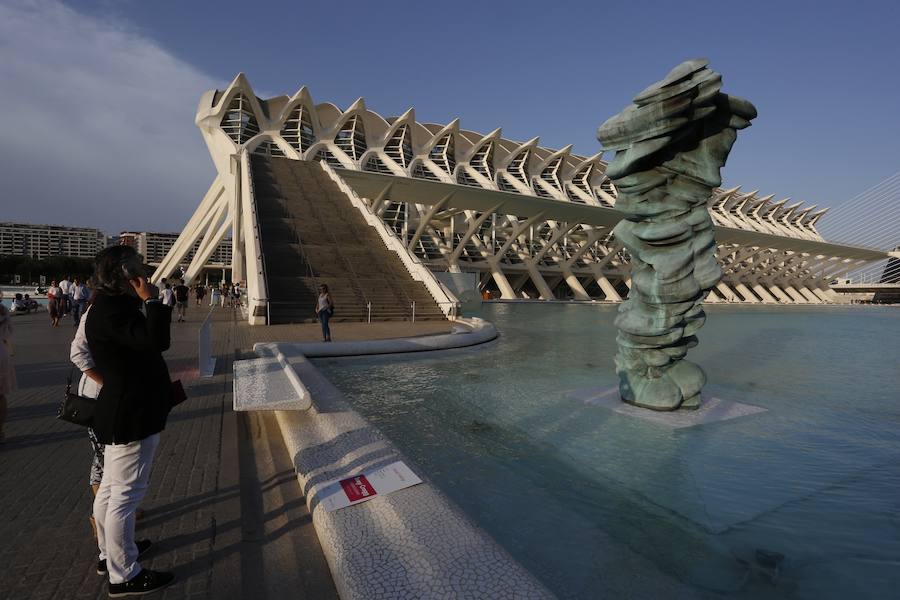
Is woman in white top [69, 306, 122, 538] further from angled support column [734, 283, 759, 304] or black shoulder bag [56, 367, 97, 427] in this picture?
angled support column [734, 283, 759, 304]

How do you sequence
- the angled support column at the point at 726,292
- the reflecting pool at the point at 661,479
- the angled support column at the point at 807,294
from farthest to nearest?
the angled support column at the point at 807,294, the angled support column at the point at 726,292, the reflecting pool at the point at 661,479

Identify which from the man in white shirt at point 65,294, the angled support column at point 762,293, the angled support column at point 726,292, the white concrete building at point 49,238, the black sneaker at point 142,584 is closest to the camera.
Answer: the black sneaker at point 142,584

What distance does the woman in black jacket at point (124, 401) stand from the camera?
1.87 m

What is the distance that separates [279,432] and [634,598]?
294 centimetres

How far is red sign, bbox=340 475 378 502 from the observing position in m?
2.32

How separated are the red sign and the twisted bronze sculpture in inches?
134

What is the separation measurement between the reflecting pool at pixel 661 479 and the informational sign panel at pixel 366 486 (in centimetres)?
41

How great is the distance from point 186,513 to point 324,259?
13.4 metres

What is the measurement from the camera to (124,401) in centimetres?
190

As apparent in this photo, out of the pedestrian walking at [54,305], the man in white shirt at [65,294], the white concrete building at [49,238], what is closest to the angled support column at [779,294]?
the man in white shirt at [65,294]

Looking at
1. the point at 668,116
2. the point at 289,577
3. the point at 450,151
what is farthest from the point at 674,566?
the point at 450,151

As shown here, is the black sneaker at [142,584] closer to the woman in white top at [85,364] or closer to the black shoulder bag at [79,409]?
the black shoulder bag at [79,409]

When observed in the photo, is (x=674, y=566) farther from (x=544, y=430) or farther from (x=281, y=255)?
(x=281, y=255)

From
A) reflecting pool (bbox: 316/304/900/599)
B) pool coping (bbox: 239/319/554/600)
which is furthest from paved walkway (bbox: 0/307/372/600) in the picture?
reflecting pool (bbox: 316/304/900/599)
